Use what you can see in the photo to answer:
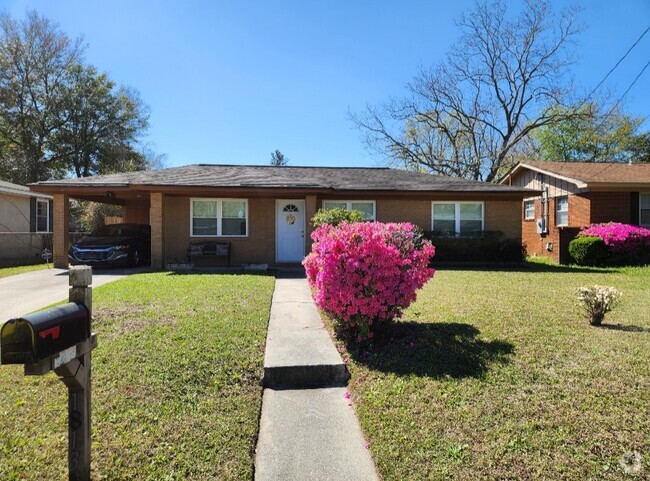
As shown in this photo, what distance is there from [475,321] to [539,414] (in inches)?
111

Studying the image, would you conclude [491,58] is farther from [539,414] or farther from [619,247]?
[539,414]

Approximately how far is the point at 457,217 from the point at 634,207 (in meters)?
7.34

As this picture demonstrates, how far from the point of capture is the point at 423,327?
558cm

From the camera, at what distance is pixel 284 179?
14688mm

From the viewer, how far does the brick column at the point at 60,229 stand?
44.8 feet

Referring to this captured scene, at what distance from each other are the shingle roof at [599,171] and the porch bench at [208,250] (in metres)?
13.7

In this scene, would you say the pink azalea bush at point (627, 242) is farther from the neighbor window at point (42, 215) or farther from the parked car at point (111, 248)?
the neighbor window at point (42, 215)

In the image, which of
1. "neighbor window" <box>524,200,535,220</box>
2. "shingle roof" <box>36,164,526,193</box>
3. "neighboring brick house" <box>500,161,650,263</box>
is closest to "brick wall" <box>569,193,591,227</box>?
"neighboring brick house" <box>500,161,650,263</box>

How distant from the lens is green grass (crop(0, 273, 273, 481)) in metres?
2.69

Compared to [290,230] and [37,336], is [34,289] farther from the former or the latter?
[37,336]

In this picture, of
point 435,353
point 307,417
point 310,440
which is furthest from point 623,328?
point 310,440

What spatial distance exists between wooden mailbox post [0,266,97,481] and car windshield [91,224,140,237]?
1368 centimetres

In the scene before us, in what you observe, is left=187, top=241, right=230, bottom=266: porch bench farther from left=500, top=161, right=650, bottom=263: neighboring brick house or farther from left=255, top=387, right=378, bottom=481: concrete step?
left=500, top=161, right=650, bottom=263: neighboring brick house

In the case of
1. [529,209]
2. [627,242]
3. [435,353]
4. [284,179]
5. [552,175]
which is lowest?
[435,353]
